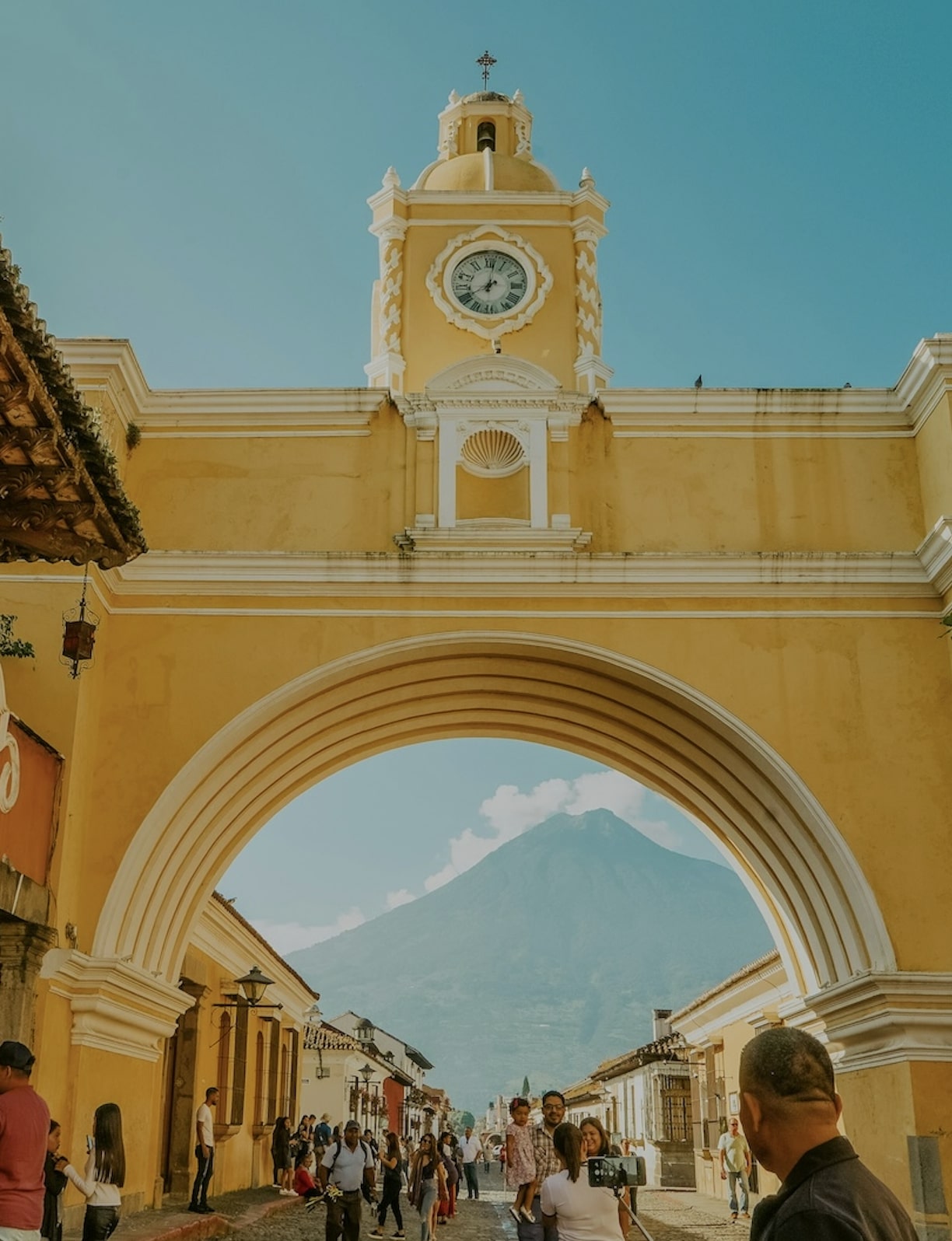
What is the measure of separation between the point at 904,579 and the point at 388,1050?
42511 mm

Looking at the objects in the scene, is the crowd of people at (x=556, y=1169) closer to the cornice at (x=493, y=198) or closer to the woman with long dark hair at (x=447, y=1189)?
the woman with long dark hair at (x=447, y=1189)

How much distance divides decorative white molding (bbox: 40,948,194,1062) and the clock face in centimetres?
725

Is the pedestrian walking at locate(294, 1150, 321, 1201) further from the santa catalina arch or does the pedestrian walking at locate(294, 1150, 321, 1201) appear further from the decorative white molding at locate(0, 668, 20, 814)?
the decorative white molding at locate(0, 668, 20, 814)

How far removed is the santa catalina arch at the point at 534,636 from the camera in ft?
36.8

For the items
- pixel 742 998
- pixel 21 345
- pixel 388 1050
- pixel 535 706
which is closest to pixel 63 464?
pixel 21 345

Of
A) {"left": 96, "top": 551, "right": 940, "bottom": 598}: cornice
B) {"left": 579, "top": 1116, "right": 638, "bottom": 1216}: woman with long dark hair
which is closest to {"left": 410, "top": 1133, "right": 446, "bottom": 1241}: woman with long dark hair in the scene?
{"left": 96, "top": 551, "right": 940, "bottom": 598}: cornice

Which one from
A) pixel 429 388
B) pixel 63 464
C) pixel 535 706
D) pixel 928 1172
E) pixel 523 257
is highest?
pixel 523 257

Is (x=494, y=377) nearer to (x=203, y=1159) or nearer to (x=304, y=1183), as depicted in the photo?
(x=203, y=1159)

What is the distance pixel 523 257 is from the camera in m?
14.8

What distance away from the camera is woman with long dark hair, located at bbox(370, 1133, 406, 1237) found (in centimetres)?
1502

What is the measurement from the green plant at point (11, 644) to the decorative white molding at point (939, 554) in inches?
281

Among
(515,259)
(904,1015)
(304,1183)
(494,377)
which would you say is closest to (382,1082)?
(304,1183)

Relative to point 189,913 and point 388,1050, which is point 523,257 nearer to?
point 189,913

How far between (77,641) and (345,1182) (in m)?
4.86
